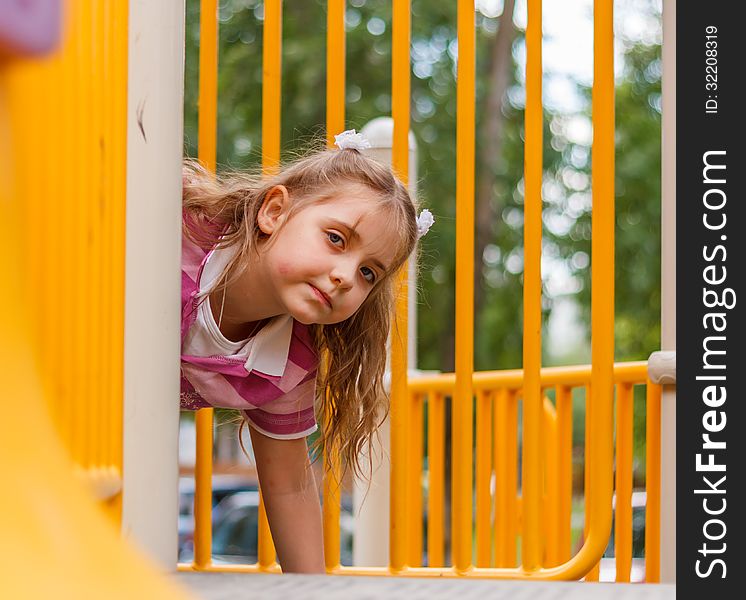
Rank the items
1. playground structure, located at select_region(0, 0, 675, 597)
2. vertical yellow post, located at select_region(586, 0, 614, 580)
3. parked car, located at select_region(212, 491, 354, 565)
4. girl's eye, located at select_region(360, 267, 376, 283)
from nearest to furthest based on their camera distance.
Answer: playground structure, located at select_region(0, 0, 675, 597)
vertical yellow post, located at select_region(586, 0, 614, 580)
girl's eye, located at select_region(360, 267, 376, 283)
parked car, located at select_region(212, 491, 354, 565)

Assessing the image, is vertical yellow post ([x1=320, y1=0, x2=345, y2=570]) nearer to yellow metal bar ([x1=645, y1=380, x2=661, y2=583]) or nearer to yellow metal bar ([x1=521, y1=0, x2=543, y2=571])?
yellow metal bar ([x1=521, y1=0, x2=543, y2=571])

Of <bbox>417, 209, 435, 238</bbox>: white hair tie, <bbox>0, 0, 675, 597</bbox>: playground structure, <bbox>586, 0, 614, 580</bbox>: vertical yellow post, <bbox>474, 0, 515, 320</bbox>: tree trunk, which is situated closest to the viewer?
<bbox>0, 0, 675, 597</bbox>: playground structure

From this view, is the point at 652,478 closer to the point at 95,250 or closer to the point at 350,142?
the point at 350,142

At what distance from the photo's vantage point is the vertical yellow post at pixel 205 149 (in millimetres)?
1649

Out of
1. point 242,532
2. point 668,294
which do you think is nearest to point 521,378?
point 668,294

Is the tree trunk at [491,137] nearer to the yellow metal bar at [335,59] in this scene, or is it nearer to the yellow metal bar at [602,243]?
the yellow metal bar at [335,59]

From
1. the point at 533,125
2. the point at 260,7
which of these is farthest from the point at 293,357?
the point at 260,7

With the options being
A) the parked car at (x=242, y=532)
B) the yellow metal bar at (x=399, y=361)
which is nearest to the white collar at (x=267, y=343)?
the yellow metal bar at (x=399, y=361)

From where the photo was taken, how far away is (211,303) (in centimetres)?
180

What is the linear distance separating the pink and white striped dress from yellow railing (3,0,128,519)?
91 cm

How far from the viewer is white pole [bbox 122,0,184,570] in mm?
884

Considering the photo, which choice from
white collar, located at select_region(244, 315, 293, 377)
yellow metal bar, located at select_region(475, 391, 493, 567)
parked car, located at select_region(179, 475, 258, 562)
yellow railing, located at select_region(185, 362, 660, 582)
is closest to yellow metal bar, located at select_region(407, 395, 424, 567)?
yellow railing, located at select_region(185, 362, 660, 582)
